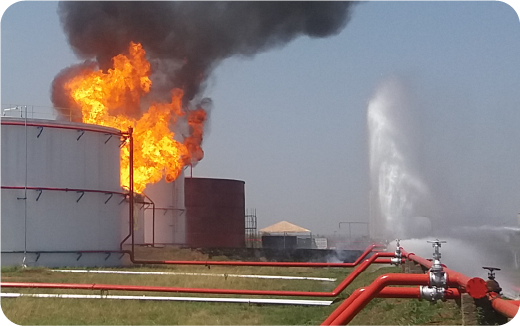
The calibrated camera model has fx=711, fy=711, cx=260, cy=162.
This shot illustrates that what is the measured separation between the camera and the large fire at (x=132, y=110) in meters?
38.4

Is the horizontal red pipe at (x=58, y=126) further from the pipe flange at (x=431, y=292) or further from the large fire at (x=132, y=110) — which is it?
the pipe flange at (x=431, y=292)

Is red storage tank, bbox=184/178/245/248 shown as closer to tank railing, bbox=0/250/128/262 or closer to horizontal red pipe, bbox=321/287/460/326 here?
tank railing, bbox=0/250/128/262

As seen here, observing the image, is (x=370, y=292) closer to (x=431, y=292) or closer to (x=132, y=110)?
(x=431, y=292)

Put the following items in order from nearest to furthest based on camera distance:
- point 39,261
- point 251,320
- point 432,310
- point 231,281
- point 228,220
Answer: point 432,310
point 251,320
point 231,281
point 39,261
point 228,220

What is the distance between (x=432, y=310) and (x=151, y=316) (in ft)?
16.8

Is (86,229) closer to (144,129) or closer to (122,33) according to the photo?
(144,129)

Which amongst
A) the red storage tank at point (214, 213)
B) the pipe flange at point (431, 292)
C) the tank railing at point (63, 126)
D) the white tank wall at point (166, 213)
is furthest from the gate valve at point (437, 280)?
the red storage tank at point (214, 213)

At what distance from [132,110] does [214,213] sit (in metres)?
20.0

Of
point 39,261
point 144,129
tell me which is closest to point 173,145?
point 144,129

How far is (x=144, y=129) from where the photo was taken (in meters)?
39.3

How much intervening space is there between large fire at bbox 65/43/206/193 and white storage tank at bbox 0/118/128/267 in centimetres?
371

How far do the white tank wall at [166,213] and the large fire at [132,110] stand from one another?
22.0ft

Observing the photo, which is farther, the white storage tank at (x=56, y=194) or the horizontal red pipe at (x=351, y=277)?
the white storage tank at (x=56, y=194)

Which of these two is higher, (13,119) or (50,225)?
(13,119)
